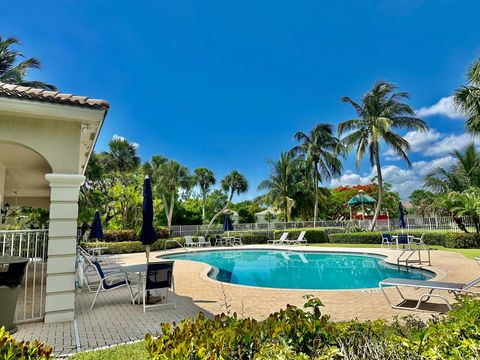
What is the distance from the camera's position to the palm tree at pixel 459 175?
23.3 metres

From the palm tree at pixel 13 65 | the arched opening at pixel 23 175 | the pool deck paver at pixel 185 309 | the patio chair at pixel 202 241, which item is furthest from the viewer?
the patio chair at pixel 202 241

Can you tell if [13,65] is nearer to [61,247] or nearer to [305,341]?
[61,247]

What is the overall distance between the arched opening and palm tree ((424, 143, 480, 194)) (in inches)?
1046

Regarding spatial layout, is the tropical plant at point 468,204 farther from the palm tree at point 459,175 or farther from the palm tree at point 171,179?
the palm tree at point 171,179

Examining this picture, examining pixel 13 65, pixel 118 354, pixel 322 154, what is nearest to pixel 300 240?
pixel 322 154

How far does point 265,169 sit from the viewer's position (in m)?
37.8

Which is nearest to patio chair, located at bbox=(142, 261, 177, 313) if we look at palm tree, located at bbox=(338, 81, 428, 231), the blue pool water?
the blue pool water

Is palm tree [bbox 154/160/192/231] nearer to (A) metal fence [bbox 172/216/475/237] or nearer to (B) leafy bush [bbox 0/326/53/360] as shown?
(A) metal fence [bbox 172/216/475/237]

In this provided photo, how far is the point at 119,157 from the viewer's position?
103 feet

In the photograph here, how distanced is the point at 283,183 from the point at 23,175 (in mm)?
28781

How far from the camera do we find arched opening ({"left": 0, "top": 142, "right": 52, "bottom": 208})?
6740mm

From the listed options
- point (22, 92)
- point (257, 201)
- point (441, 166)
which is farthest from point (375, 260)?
point (257, 201)

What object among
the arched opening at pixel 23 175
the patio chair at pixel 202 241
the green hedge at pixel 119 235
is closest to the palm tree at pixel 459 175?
the patio chair at pixel 202 241

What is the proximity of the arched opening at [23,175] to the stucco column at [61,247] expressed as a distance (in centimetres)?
76
